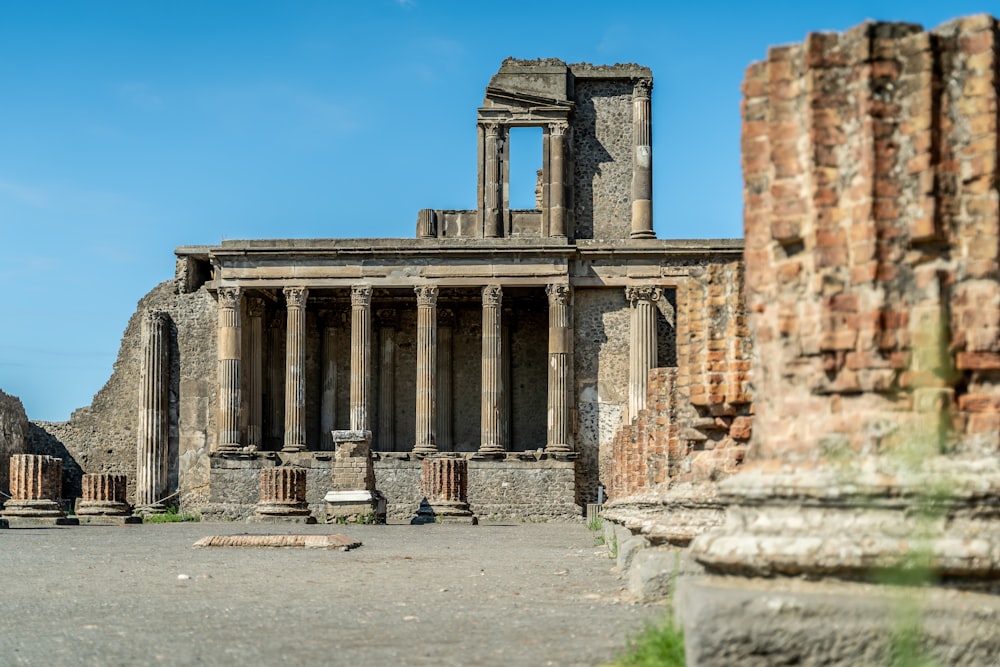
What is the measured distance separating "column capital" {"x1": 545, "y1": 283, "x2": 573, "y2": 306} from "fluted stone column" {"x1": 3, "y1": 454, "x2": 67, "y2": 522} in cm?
1264

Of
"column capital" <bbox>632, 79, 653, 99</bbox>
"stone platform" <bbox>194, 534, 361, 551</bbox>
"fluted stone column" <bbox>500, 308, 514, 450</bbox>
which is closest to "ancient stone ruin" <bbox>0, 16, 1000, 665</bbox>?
"stone platform" <bbox>194, 534, 361, 551</bbox>

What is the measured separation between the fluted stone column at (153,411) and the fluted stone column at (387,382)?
5438 millimetres

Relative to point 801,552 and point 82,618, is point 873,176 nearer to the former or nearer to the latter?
point 801,552

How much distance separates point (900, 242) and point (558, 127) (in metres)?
33.6

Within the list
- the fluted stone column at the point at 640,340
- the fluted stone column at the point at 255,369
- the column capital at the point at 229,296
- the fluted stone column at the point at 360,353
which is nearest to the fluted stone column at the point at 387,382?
the fluted stone column at the point at 360,353

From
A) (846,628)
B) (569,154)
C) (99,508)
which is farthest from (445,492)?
(846,628)

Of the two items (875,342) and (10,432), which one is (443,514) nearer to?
(10,432)

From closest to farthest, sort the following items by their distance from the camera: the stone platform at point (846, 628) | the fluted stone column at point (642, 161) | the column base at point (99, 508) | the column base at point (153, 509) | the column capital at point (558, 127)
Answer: the stone platform at point (846, 628), the column base at point (99, 508), the column base at point (153, 509), the column capital at point (558, 127), the fluted stone column at point (642, 161)

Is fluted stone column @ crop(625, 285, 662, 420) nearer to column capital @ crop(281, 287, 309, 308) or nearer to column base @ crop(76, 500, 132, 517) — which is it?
column capital @ crop(281, 287, 309, 308)

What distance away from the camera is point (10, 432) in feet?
123

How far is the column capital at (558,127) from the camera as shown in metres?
38.5

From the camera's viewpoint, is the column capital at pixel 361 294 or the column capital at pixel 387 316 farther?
the column capital at pixel 387 316

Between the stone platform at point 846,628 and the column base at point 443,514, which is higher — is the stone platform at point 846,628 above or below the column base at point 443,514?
above

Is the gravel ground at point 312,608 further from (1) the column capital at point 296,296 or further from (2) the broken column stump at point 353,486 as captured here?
(1) the column capital at point 296,296
